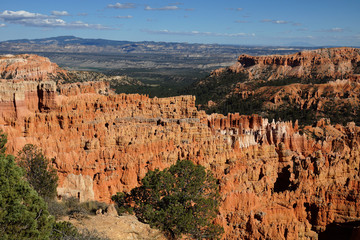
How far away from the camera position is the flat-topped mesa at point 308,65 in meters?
111

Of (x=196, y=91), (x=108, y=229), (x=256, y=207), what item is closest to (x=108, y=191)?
(x=256, y=207)

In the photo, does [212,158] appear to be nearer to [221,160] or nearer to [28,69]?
[221,160]

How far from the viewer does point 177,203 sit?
56.4 ft

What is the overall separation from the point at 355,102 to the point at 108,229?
6938 cm

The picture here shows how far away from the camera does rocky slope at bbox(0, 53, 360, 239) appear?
23312 mm

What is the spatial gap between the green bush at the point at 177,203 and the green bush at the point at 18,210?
6.03 metres

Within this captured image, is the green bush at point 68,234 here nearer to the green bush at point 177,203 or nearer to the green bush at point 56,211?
the green bush at point 56,211

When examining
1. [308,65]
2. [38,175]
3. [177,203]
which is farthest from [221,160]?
[308,65]

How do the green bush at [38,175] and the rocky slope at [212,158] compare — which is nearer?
the green bush at [38,175]

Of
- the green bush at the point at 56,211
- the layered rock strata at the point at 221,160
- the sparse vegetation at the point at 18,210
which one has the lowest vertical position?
the layered rock strata at the point at 221,160

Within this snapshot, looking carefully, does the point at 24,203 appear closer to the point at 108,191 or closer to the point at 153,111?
the point at 108,191

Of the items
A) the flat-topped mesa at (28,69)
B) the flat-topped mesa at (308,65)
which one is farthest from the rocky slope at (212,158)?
the flat-topped mesa at (308,65)

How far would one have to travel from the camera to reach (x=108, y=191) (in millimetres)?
25281

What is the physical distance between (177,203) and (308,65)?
111 meters
